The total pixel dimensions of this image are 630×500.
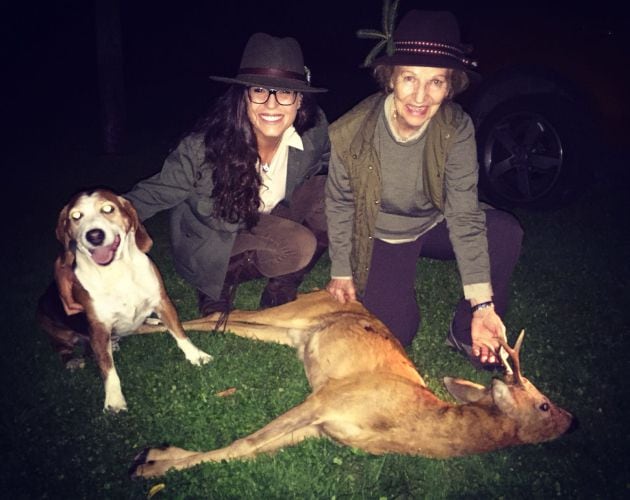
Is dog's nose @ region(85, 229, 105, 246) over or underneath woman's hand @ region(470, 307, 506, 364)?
over

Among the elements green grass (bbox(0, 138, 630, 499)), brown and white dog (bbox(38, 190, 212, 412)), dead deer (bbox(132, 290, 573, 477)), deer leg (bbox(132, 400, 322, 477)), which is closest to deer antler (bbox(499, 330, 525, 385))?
dead deer (bbox(132, 290, 573, 477))

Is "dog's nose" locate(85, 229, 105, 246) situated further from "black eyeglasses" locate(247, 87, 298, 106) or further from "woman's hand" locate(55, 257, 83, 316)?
"black eyeglasses" locate(247, 87, 298, 106)

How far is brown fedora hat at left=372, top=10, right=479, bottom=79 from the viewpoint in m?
2.98

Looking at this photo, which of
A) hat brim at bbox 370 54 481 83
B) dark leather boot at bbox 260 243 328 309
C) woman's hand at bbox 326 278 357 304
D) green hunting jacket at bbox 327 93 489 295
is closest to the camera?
hat brim at bbox 370 54 481 83

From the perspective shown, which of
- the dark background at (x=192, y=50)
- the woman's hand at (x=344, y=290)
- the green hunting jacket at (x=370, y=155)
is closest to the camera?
the green hunting jacket at (x=370, y=155)

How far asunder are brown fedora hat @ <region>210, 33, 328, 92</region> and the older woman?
0.42m

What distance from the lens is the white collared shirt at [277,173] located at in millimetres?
3852

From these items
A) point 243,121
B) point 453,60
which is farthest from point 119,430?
point 453,60

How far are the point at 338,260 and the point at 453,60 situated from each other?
4.90 feet

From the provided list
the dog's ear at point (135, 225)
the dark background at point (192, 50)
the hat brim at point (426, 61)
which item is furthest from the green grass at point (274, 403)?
the dark background at point (192, 50)

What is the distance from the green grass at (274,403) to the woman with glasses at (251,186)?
1.54ft

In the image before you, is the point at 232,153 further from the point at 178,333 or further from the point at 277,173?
the point at 178,333

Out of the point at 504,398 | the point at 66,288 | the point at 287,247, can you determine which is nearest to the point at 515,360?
the point at 504,398

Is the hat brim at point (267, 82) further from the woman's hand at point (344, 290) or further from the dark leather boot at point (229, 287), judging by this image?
the dark leather boot at point (229, 287)
